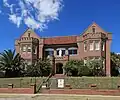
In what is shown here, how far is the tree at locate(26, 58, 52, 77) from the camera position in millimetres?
55781

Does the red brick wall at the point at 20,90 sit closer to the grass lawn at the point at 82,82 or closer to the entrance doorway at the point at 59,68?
the grass lawn at the point at 82,82

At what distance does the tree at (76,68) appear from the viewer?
5341cm

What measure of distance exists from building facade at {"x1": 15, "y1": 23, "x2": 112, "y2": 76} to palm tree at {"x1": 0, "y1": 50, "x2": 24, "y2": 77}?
6.40 meters

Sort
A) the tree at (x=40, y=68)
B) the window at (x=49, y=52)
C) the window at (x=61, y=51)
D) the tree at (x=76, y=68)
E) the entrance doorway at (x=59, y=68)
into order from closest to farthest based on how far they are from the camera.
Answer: the tree at (x=76, y=68) → the tree at (x=40, y=68) → the entrance doorway at (x=59, y=68) → the window at (x=61, y=51) → the window at (x=49, y=52)

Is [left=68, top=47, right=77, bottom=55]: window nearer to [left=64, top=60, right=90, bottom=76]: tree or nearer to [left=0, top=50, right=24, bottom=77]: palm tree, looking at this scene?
[left=64, top=60, right=90, bottom=76]: tree

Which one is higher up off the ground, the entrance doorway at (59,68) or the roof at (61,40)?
the roof at (61,40)

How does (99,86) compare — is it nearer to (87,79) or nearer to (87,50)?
A: (87,79)

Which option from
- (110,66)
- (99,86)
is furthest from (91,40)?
(99,86)

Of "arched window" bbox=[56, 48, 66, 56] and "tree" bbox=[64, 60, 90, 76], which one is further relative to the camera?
"arched window" bbox=[56, 48, 66, 56]

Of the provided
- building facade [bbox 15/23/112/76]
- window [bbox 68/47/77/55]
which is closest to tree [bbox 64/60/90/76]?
building facade [bbox 15/23/112/76]

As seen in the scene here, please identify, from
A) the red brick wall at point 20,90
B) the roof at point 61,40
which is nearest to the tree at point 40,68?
the roof at point 61,40

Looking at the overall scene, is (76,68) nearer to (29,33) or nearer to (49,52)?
(49,52)

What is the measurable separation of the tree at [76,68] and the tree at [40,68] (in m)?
3.83

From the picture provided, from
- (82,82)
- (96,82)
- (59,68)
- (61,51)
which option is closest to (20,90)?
(82,82)
